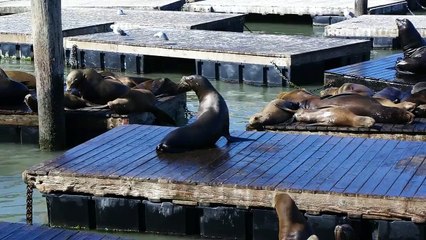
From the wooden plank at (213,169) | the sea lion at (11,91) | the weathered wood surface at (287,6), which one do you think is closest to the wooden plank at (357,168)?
the wooden plank at (213,169)

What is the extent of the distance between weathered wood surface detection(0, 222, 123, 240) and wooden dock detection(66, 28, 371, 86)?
7.77 m

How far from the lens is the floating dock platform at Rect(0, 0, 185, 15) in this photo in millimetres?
21812

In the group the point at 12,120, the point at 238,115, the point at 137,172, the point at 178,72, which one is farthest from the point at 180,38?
the point at 137,172

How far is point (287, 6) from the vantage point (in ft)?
70.1

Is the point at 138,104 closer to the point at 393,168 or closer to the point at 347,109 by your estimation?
the point at 347,109

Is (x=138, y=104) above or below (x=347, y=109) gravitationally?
below

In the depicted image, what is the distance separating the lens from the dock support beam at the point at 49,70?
31.4 feet

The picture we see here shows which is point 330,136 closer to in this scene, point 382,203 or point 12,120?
point 382,203

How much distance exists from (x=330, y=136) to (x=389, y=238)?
6.32 ft

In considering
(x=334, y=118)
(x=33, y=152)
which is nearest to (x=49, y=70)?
(x=33, y=152)

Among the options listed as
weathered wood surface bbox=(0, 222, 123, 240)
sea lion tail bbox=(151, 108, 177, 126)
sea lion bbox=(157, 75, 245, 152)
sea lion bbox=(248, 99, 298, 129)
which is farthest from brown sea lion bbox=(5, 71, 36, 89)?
weathered wood surface bbox=(0, 222, 123, 240)

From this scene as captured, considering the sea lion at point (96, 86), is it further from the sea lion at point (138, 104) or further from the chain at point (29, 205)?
the chain at point (29, 205)

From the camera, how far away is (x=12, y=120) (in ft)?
34.5

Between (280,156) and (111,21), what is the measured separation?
1125 cm
